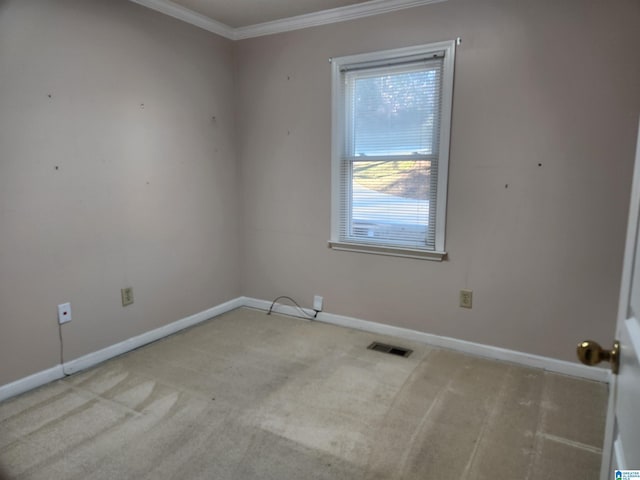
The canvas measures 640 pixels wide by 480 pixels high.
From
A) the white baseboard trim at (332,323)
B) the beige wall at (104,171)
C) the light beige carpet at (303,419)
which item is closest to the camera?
the light beige carpet at (303,419)

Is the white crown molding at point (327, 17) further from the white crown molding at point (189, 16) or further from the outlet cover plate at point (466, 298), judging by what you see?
the outlet cover plate at point (466, 298)

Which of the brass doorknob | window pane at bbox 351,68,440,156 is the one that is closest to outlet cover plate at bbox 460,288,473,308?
window pane at bbox 351,68,440,156

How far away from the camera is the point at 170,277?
3.09 m

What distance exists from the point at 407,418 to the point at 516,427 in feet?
1.70

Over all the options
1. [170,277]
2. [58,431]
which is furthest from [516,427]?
[170,277]

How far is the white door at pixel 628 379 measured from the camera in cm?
64

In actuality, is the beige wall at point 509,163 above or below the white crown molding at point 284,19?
below

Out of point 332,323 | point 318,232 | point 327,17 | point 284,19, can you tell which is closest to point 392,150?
point 318,232

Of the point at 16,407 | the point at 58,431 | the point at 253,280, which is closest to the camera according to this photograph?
the point at 58,431

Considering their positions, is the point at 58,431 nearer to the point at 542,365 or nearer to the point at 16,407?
the point at 16,407

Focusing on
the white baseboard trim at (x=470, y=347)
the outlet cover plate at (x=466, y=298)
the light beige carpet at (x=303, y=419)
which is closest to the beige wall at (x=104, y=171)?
the light beige carpet at (x=303, y=419)

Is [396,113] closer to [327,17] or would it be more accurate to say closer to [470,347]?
[327,17]

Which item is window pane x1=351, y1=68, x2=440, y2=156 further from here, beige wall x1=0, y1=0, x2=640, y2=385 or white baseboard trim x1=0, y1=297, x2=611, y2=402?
white baseboard trim x1=0, y1=297, x2=611, y2=402

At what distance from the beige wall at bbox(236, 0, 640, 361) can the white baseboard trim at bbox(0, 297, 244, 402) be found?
107 centimetres
